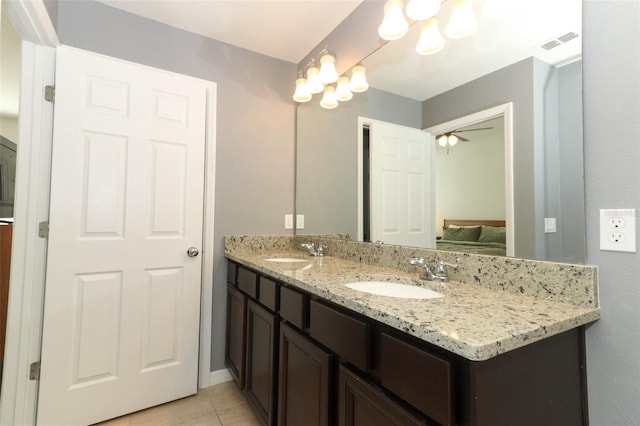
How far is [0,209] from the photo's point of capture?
8.53 feet

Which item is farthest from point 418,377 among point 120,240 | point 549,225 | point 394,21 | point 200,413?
point 120,240

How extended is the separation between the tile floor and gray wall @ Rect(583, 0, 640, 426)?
1.53 metres

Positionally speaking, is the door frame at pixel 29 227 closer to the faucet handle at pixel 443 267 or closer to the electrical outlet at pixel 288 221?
the electrical outlet at pixel 288 221

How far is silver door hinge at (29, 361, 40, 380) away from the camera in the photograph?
1.52 metres

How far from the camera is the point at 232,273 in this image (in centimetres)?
197

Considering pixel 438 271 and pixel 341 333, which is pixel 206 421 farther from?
pixel 438 271

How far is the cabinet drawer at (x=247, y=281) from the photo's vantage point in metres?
1.59

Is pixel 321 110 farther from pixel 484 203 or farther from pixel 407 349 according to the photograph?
pixel 407 349

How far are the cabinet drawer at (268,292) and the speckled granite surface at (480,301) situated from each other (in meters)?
0.07

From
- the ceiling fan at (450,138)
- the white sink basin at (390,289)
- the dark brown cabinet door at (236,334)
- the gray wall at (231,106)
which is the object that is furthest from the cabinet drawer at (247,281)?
the ceiling fan at (450,138)

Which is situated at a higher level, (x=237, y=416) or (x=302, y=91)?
(x=302, y=91)

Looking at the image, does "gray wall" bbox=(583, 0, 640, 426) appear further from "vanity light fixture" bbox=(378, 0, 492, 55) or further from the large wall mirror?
"vanity light fixture" bbox=(378, 0, 492, 55)

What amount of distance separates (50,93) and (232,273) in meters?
1.41

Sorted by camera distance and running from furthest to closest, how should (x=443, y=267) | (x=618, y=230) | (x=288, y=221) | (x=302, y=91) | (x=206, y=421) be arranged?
1. (x=288, y=221)
2. (x=302, y=91)
3. (x=206, y=421)
4. (x=443, y=267)
5. (x=618, y=230)
